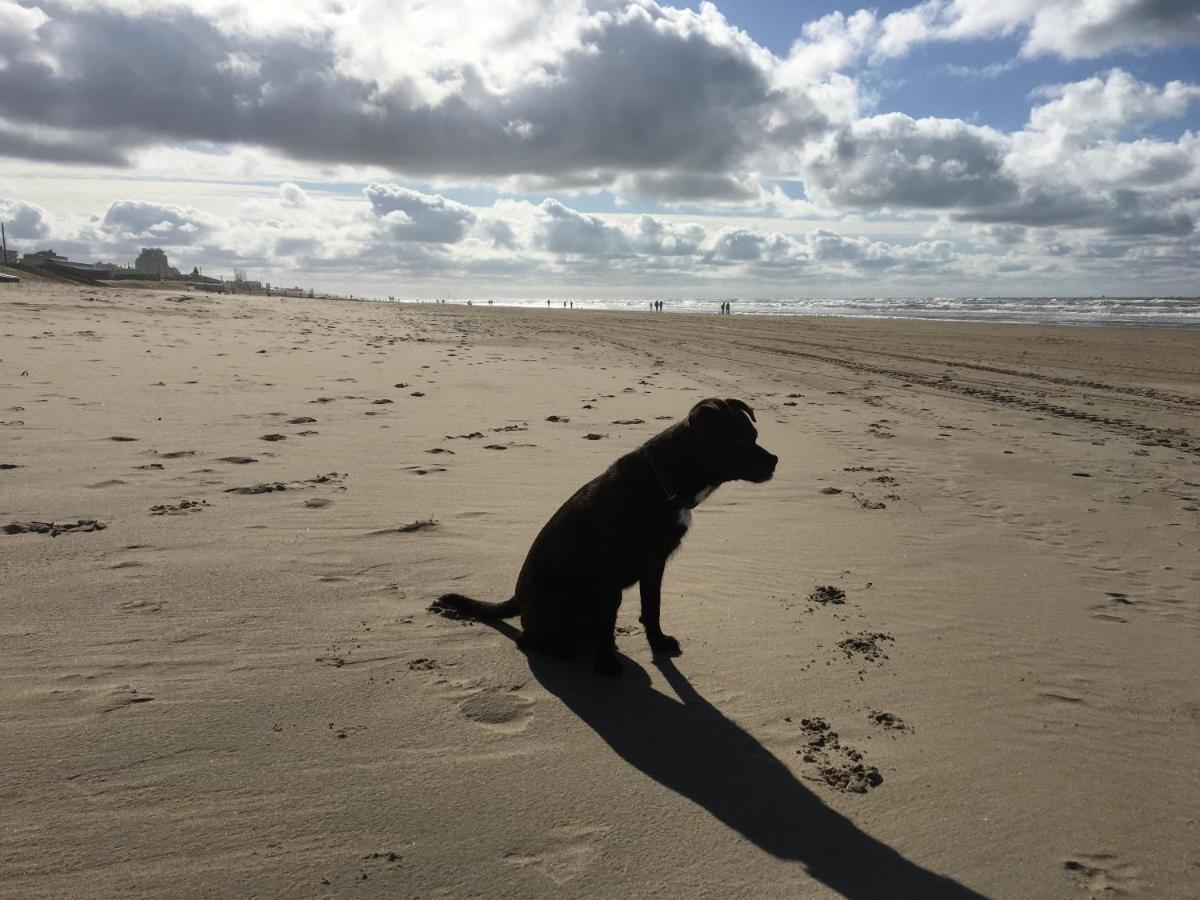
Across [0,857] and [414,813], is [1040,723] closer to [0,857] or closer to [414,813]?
[414,813]

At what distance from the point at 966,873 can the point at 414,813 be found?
1.89 m

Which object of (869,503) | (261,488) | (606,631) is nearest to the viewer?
(606,631)

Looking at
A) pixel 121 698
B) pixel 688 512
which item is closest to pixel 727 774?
pixel 688 512

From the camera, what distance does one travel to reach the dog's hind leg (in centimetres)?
384

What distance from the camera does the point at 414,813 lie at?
8.76 ft

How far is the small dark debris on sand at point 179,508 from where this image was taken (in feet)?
17.6

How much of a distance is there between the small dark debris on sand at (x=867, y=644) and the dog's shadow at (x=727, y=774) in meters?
0.95

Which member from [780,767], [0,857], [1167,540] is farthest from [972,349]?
[0,857]

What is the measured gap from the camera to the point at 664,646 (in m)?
4.08

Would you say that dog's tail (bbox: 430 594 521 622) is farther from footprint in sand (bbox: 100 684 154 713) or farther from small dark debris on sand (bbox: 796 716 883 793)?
small dark debris on sand (bbox: 796 716 883 793)

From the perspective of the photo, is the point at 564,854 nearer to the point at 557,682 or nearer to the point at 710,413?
the point at 557,682

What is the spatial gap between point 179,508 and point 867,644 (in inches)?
187

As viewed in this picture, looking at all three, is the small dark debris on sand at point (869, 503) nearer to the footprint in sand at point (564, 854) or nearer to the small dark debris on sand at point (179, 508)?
the footprint in sand at point (564, 854)

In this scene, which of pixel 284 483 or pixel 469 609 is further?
pixel 284 483
